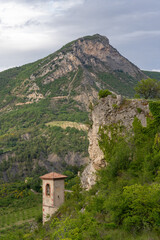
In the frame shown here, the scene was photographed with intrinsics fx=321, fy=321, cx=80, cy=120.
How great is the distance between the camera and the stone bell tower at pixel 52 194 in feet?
84.7

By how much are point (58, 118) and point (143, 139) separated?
110387 millimetres

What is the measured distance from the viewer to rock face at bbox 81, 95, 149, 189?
22375 millimetres

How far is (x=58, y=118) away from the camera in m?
131

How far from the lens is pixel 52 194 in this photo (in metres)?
25.9

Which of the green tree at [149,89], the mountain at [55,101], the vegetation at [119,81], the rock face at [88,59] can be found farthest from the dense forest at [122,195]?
the rock face at [88,59]

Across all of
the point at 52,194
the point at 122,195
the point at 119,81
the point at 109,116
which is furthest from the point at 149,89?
the point at 119,81

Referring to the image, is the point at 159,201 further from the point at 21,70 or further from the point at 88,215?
the point at 21,70

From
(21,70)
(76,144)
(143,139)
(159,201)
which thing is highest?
(21,70)

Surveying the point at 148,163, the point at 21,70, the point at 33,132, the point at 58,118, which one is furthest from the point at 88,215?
the point at 21,70

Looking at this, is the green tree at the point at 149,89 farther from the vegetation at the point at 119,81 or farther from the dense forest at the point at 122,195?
the vegetation at the point at 119,81

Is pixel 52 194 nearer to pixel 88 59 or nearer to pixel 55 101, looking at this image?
pixel 55 101

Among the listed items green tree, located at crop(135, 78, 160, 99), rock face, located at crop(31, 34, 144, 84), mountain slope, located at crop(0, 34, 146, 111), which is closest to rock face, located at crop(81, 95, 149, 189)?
green tree, located at crop(135, 78, 160, 99)

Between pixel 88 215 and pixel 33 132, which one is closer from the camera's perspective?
pixel 88 215

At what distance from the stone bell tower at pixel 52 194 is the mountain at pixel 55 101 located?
64.9 metres
